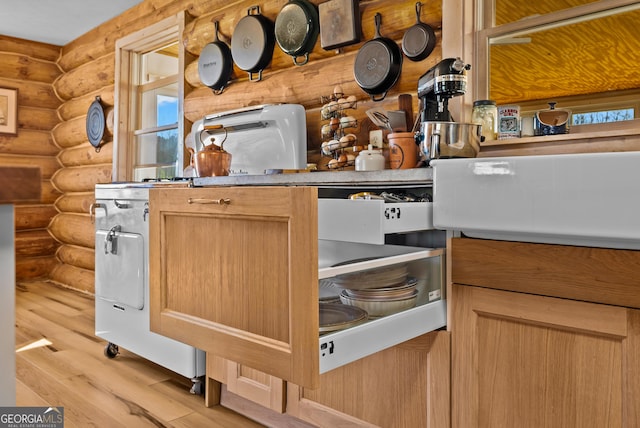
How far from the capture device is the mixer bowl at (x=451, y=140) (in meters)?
1.42

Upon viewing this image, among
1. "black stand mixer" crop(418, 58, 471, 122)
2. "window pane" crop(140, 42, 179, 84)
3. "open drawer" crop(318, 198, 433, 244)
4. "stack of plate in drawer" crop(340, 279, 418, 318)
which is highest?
"window pane" crop(140, 42, 179, 84)

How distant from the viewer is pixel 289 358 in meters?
1.03

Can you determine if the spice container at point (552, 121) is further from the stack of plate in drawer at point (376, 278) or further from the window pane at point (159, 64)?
the window pane at point (159, 64)

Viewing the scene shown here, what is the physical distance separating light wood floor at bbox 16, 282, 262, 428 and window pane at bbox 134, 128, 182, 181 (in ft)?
4.06

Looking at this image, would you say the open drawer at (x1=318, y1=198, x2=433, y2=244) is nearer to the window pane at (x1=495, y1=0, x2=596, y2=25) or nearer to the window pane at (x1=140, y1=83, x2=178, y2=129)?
the window pane at (x1=495, y1=0, x2=596, y2=25)

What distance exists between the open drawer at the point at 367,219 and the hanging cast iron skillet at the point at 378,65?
0.93 m

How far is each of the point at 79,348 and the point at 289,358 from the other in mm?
2291

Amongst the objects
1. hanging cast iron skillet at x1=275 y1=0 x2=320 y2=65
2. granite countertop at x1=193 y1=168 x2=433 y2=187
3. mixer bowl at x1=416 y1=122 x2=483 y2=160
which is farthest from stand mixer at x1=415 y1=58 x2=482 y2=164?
hanging cast iron skillet at x1=275 y1=0 x2=320 y2=65

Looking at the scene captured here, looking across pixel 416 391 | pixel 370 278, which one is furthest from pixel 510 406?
pixel 370 278

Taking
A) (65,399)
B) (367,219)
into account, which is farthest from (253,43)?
(65,399)

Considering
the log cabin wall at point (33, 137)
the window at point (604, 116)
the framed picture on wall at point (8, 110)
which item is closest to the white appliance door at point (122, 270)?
the window at point (604, 116)

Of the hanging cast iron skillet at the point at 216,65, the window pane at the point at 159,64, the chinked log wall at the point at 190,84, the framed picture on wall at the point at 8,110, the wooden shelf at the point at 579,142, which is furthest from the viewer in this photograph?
the framed picture on wall at the point at 8,110

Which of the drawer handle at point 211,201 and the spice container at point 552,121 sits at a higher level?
the spice container at point 552,121

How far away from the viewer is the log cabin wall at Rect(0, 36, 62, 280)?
15.6ft
